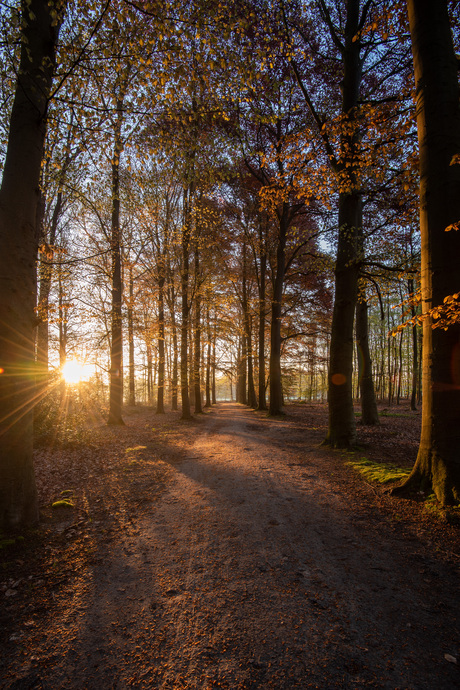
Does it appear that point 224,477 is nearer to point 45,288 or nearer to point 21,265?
point 21,265

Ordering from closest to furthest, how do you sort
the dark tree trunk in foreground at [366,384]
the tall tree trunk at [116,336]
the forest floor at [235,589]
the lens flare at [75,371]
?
the forest floor at [235,589] → the dark tree trunk in foreground at [366,384] → the lens flare at [75,371] → the tall tree trunk at [116,336]

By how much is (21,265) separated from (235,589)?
15.2 feet

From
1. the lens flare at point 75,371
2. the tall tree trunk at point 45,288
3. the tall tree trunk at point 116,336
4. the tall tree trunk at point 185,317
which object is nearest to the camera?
the tall tree trunk at point 45,288

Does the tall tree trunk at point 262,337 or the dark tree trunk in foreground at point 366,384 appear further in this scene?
the tall tree trunk at point 262,337

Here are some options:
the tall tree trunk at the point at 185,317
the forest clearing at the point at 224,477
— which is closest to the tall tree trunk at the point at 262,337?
the tall tree trunk at the point at 185,317

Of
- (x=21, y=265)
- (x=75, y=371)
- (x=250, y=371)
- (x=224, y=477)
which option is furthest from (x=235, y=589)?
(x=250, y=371)

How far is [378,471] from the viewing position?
18.5ft

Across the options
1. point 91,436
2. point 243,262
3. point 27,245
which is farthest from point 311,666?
point 243,262

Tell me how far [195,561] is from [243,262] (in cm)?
2043

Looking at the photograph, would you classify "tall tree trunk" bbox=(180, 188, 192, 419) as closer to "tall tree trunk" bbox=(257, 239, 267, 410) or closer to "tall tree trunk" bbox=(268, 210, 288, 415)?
"tall tree trunk" bbox=(268, 210, 288, 415)

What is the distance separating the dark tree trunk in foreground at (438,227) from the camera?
4074 millimetres

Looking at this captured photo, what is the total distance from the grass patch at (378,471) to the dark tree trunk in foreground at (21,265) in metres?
5.68

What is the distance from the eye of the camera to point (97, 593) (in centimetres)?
284

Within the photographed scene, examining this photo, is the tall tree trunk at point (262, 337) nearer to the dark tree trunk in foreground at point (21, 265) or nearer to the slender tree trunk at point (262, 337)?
the slender tree trunk at point (262, 337)
